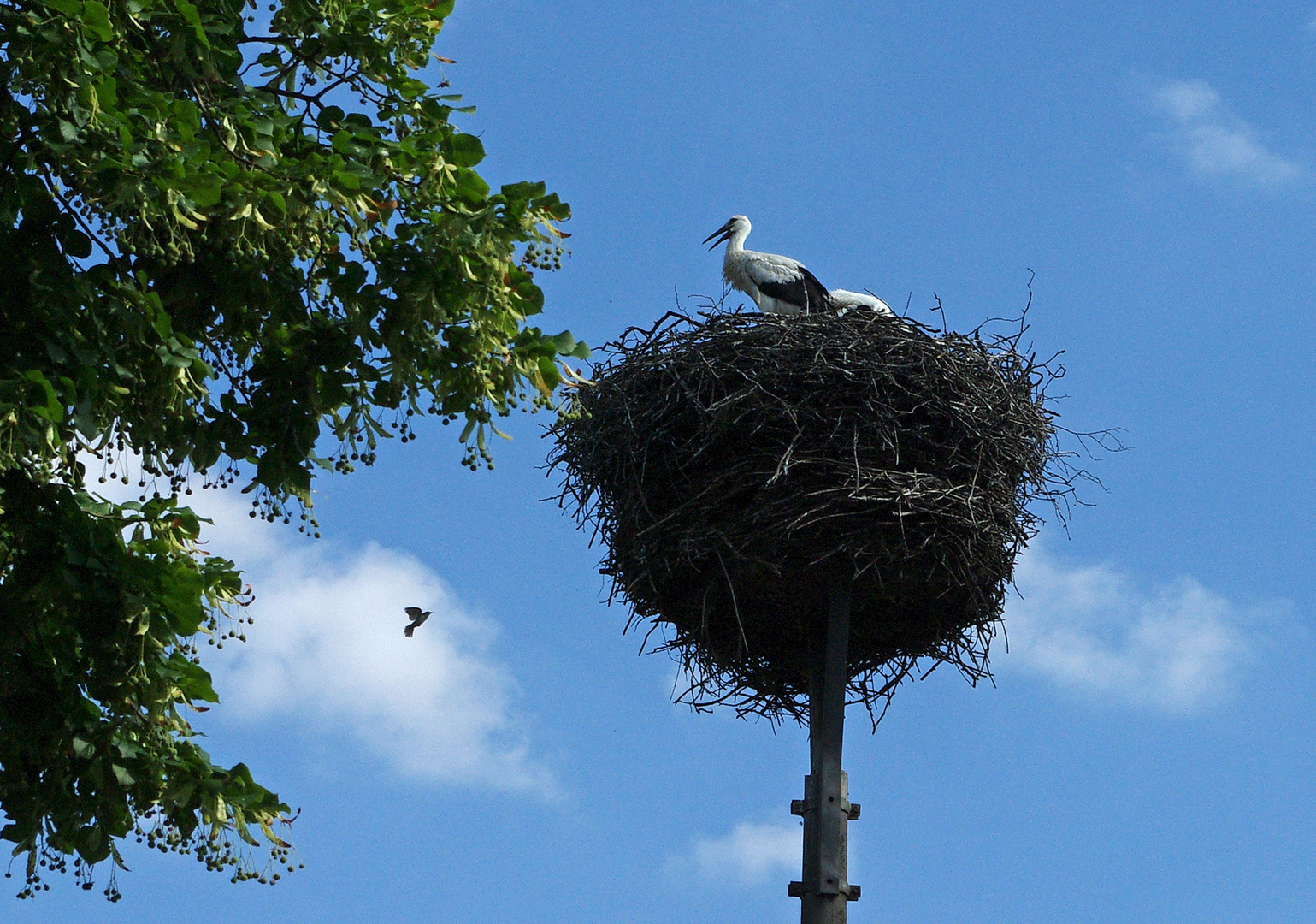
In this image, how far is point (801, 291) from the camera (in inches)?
463

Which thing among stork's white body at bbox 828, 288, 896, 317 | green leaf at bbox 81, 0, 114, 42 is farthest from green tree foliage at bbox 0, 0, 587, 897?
stork's white body at bbox 828, 288, 896, 317

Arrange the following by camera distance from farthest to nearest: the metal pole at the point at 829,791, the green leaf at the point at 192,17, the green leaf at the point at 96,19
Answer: the metal pole at the point at 829,791 < the green leaf at the point at 192,17 < the green leaf at the point at 96,19

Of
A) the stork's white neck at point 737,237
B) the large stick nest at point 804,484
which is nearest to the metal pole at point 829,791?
the large stick nest at point 804,484

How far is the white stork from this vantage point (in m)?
11.7

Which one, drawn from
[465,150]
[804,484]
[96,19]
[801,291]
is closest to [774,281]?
[801,291]

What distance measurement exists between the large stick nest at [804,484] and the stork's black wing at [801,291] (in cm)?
241

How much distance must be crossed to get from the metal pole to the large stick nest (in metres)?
0.28

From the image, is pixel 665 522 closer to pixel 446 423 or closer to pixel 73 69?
pixel 446 423

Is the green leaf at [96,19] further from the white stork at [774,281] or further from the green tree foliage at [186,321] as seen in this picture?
the white stork at [774,281]

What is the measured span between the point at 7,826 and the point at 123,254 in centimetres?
225

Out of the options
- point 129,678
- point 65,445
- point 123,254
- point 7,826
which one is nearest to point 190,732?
point 129,678

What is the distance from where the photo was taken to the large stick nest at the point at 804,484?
8.14 metres

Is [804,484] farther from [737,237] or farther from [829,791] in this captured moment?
[737,237]

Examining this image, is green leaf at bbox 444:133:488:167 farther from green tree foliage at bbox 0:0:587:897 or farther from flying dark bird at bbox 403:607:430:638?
flying dark bird at bbox 403:607:430:638
